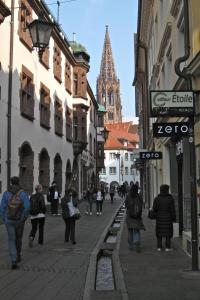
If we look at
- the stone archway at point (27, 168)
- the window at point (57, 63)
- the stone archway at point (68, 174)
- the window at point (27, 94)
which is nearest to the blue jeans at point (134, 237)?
the window at point (27, 94)

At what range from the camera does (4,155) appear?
72.6 feet

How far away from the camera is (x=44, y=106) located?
2956cm

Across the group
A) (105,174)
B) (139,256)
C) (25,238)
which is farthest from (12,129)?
(105,174)

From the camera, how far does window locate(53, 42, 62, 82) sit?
31.9m

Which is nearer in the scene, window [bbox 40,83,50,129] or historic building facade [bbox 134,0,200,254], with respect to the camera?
historic building facade [bbox 134,0,200,254]

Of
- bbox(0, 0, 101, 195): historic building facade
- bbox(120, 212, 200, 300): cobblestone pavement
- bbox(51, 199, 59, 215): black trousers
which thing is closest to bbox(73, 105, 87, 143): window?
bbox(0, 0, 101, 195): historic building facade

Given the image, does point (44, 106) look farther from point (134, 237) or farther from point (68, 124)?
point (134, 237)

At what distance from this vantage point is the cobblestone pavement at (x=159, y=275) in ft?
26.0

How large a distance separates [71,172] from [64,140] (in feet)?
10.7

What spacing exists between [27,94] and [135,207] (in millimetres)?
13565

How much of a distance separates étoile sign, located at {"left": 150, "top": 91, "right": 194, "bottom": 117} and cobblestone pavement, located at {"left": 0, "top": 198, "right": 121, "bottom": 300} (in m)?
3.25

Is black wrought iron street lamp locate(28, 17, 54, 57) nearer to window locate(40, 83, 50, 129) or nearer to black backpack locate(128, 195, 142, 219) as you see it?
black backpack locate(128, 195, 142, 219)

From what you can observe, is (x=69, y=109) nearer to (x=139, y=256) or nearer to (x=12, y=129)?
(x=12, y=129)

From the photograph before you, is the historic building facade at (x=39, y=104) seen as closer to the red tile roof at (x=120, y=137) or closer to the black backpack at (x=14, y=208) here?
the black backpack at (x=14, y=208)
